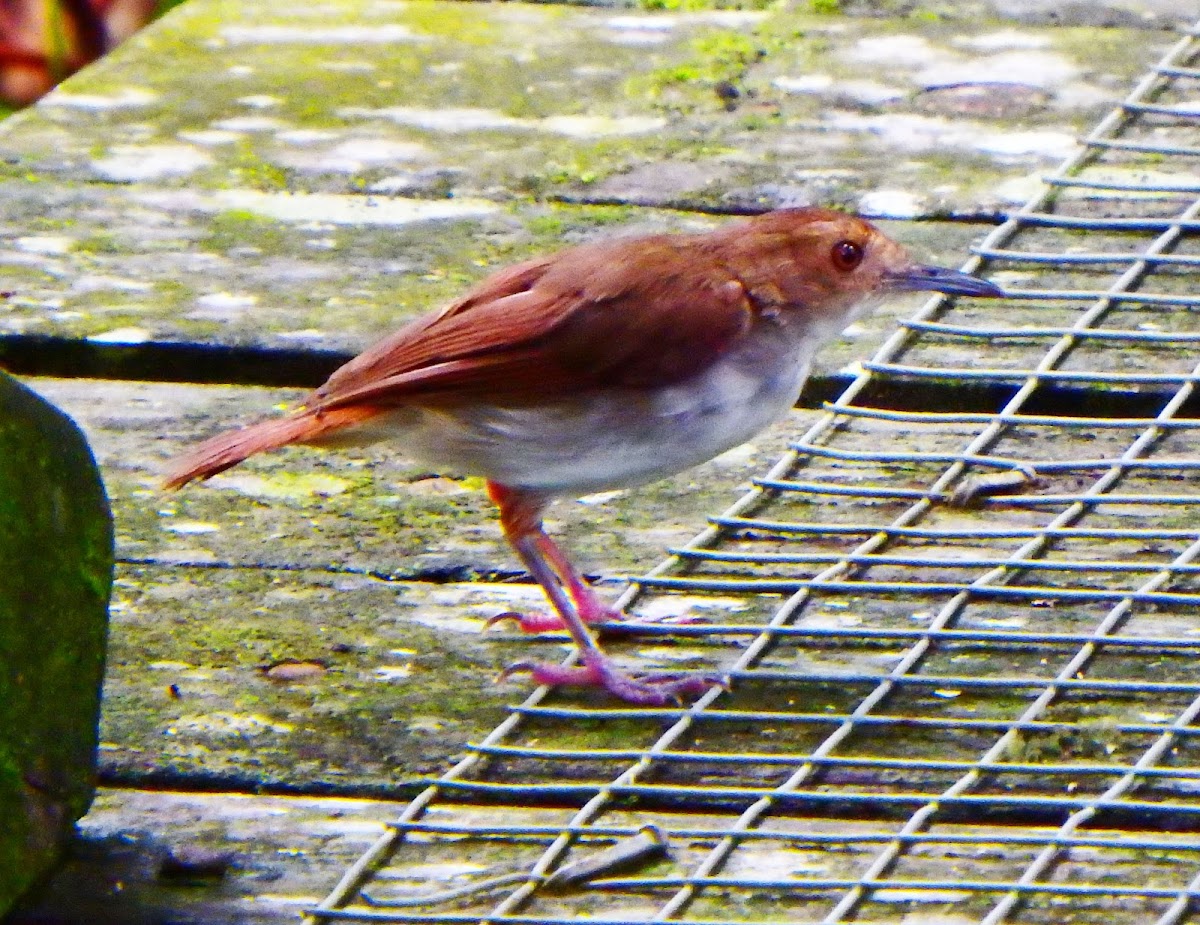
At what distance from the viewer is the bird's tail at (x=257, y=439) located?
3602mm

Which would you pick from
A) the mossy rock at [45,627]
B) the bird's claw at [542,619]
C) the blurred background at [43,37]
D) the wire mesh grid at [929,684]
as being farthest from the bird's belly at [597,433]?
the blurred background at [43,37]

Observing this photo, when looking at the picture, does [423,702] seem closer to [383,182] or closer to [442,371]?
[442,371]

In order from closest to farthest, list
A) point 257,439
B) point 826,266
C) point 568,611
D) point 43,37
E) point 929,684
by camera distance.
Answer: point 929,684 < point 568,611 < point 257,439 < point 826,266 < point 43,37

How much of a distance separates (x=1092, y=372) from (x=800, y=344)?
1.91 ft

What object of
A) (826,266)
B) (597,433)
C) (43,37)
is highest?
(826,266)

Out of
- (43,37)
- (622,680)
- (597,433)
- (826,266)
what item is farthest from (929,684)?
(43,37)

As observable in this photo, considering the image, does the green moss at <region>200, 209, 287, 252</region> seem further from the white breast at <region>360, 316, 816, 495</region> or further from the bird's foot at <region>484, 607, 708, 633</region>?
the bird's foot at <region>484, 607, 708, 633</region>

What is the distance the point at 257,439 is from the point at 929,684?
1210 millimetres

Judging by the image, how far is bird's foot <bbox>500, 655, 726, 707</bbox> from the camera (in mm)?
3258

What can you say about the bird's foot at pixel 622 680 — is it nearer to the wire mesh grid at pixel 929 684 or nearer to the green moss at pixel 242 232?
the wire mesh grid at pixel 929 684

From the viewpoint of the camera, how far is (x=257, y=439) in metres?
3.64

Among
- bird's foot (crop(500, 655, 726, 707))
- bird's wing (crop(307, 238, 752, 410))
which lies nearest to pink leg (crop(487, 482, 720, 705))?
bird's foot (crop(500, 655, 726, 707))

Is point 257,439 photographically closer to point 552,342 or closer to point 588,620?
point 552,342

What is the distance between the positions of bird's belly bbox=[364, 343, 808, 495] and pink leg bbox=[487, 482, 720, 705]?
57mm
